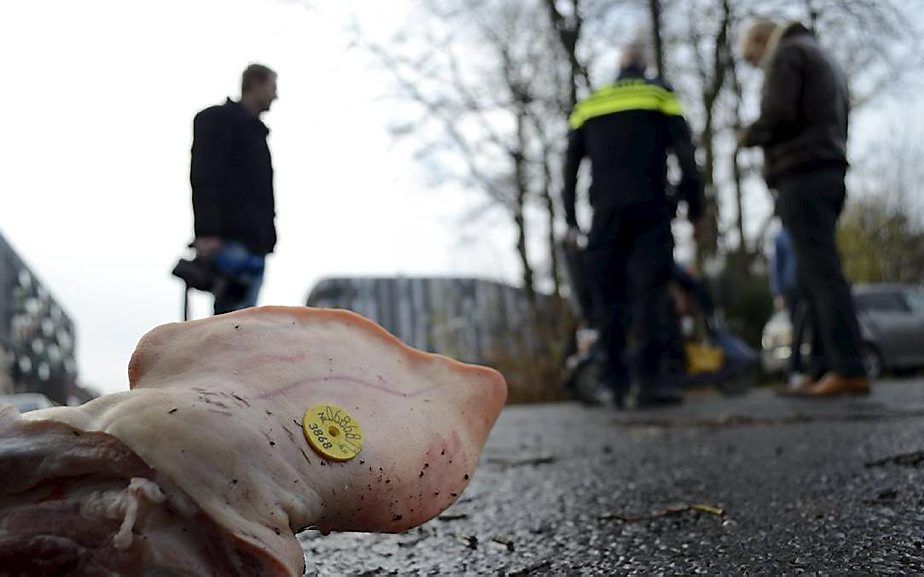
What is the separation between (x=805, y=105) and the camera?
3.83 m

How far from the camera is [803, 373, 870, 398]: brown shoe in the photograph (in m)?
4.03

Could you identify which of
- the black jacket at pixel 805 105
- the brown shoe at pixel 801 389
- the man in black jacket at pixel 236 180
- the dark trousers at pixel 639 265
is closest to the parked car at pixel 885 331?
the brown shoe at pixel 801 389

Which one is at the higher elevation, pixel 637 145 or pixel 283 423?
pixel 637 145

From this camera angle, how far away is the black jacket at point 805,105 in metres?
3.78

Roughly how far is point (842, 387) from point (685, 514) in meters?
2.97

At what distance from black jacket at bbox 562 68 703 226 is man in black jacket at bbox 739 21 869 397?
1.33 feet

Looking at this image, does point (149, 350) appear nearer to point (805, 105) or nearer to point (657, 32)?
point (805, 105)

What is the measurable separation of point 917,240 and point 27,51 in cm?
3198

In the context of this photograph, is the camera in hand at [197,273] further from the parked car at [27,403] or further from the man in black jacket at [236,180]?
the parked car at [27,403]

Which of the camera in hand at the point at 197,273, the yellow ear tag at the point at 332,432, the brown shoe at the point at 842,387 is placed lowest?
the brown shoe at the point at 842,387

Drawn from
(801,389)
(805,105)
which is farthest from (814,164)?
(801,389)

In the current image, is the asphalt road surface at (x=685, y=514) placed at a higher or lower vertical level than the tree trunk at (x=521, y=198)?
lower

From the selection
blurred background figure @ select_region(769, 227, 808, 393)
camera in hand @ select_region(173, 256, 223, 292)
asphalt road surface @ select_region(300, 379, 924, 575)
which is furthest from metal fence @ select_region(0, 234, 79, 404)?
blurred background figure @ select_region(769, 227, 808, 393)

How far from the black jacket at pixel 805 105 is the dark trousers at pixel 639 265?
2.41 feet
